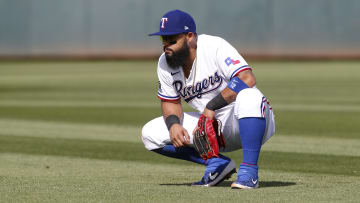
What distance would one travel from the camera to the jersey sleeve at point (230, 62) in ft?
19.7

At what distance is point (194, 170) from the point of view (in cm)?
775

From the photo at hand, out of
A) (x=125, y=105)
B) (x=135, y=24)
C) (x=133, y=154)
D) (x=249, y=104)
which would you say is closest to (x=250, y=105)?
(x=249, y=104)

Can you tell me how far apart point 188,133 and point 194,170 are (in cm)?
151

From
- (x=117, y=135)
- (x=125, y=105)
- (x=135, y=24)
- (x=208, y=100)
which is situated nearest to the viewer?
(x=208, y=100)

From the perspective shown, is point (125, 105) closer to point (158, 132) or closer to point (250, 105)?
point (158, 132)

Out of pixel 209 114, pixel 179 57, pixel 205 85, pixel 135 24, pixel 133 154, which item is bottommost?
pixel 135 24

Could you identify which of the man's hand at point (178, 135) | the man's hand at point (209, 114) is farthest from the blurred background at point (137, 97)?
the man's hand at point (209, 114)

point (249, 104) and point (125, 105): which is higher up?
point (249, 104)

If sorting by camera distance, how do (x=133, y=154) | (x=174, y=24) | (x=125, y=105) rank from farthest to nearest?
(x=125, y=105) < (x=133, y=154) < (x=174, y=24)

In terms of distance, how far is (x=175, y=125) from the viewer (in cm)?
613

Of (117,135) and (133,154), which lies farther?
(117,135)

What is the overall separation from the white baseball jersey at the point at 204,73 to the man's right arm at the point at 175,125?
2.2 inches

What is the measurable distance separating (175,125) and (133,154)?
3.06 m

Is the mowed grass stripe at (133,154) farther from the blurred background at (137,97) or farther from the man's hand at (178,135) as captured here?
the man's hand at (178,135)
